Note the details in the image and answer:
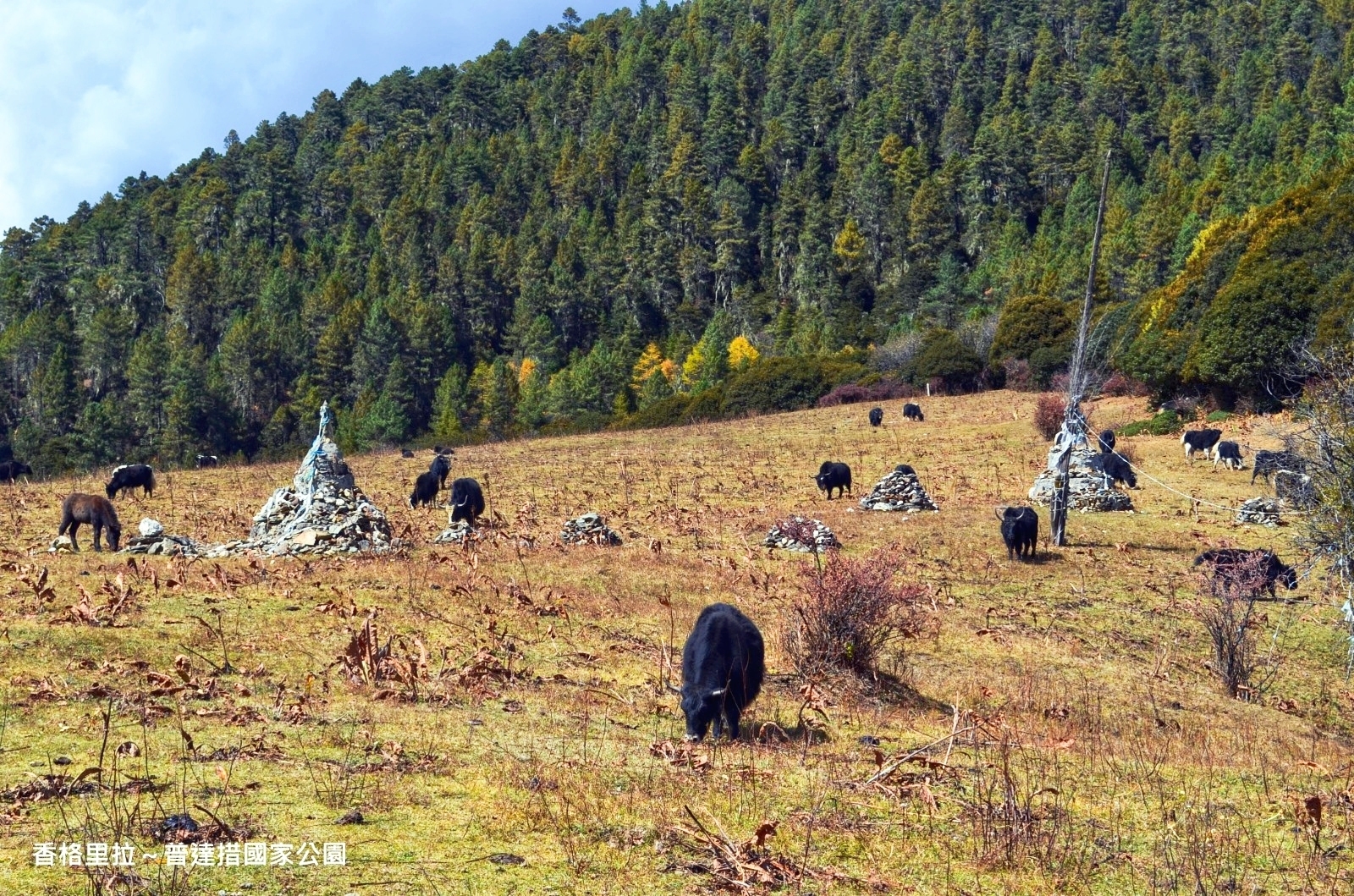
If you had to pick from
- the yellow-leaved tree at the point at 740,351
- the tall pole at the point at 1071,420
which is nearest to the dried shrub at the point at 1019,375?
the tall pole at the point at 1071,420

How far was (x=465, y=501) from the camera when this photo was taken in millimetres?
23969

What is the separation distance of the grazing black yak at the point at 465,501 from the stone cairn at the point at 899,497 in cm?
978

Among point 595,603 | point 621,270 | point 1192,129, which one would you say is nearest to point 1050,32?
point 1192,129

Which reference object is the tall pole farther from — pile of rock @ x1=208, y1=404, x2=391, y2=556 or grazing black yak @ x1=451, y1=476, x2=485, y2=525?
pile of rock @ x1=208, y1=404, x2=391, y2=556

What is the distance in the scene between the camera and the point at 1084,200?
11700 cm

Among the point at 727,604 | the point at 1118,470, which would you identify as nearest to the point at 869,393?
the point at 1118,470

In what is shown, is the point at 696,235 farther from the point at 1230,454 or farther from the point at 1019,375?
the point at 1230,454

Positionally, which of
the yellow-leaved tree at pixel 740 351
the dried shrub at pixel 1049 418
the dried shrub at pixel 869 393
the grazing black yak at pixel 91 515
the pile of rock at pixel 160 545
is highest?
the yellow-leaved tree at pixel 740 351

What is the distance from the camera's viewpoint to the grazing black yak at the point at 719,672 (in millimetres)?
10000

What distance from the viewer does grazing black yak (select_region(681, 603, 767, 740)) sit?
10.0 m

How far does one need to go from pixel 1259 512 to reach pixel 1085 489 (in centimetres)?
416

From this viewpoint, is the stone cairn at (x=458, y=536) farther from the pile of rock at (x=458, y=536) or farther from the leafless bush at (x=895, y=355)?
the leafless bush at (x=895, y=355)

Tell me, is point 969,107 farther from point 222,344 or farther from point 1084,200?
point 222,344

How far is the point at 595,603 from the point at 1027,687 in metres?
6.07
